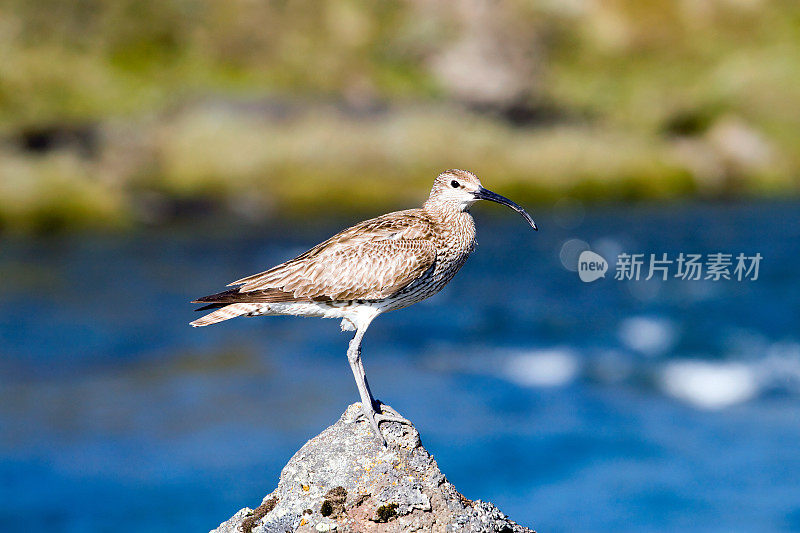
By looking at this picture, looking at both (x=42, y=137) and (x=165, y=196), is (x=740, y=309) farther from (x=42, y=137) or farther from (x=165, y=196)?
(x=42, y=137)

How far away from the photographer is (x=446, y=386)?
2244 centimetres

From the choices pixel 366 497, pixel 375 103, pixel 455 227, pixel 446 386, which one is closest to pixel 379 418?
pixel 366 497

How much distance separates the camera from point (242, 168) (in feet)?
129

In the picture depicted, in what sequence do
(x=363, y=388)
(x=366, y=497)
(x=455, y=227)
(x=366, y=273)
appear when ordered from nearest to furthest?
(x=366, y=497), (x=363, y=388), (x=366, y=273), (x=455, y=227)

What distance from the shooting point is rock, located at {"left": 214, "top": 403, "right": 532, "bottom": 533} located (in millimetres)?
6379

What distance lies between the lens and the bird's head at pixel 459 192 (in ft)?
26.4

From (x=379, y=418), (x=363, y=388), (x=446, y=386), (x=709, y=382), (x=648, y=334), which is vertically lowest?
(x=379, y=418)

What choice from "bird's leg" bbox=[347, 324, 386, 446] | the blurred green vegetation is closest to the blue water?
the blurred green vegetation

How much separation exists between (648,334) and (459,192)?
20200mm

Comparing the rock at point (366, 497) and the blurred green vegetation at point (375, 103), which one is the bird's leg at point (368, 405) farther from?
the blurred green vegetation at point (375, 103)

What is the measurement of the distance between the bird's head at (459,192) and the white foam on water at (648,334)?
18.5 m

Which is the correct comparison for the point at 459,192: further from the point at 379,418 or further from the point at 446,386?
the point at 446,386

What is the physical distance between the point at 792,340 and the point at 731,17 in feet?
105

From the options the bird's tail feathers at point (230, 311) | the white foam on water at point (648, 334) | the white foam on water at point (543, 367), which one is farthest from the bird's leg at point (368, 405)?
the white foam on water at point (648, 334)
